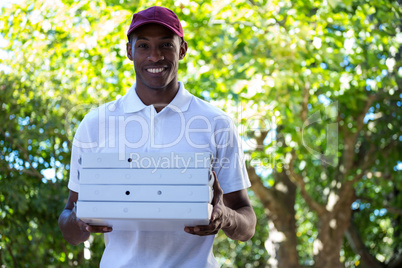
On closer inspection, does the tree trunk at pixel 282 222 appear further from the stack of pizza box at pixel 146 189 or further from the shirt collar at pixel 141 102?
the stack of pizza box at pixel 146 189

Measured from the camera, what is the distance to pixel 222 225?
1.79 meters

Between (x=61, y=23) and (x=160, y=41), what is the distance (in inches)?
227

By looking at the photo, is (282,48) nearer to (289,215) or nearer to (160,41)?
(289,215)

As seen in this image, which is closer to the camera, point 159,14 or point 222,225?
point 222,225

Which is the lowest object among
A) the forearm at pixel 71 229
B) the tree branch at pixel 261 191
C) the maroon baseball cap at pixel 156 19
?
the tree branch at pixel 261 191

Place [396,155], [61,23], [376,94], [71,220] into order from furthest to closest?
[396,155]
[376,94]
[61,23]
[71,220]

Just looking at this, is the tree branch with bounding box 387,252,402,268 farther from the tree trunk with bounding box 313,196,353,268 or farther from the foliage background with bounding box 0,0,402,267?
the tree trunk with bounding box 313,196,353,268

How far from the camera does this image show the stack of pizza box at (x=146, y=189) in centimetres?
163

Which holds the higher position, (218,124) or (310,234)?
(218,124)

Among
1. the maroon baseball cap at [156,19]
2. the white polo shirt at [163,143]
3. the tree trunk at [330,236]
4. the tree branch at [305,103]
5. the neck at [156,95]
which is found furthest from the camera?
the tree trunk at [330,236]

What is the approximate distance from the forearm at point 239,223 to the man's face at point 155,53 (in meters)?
0.55

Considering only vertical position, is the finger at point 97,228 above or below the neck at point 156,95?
below

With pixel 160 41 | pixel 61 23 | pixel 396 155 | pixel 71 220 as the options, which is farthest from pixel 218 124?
pixel 396 155

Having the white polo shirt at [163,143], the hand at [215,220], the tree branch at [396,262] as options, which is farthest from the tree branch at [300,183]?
the hand at [215,220]
